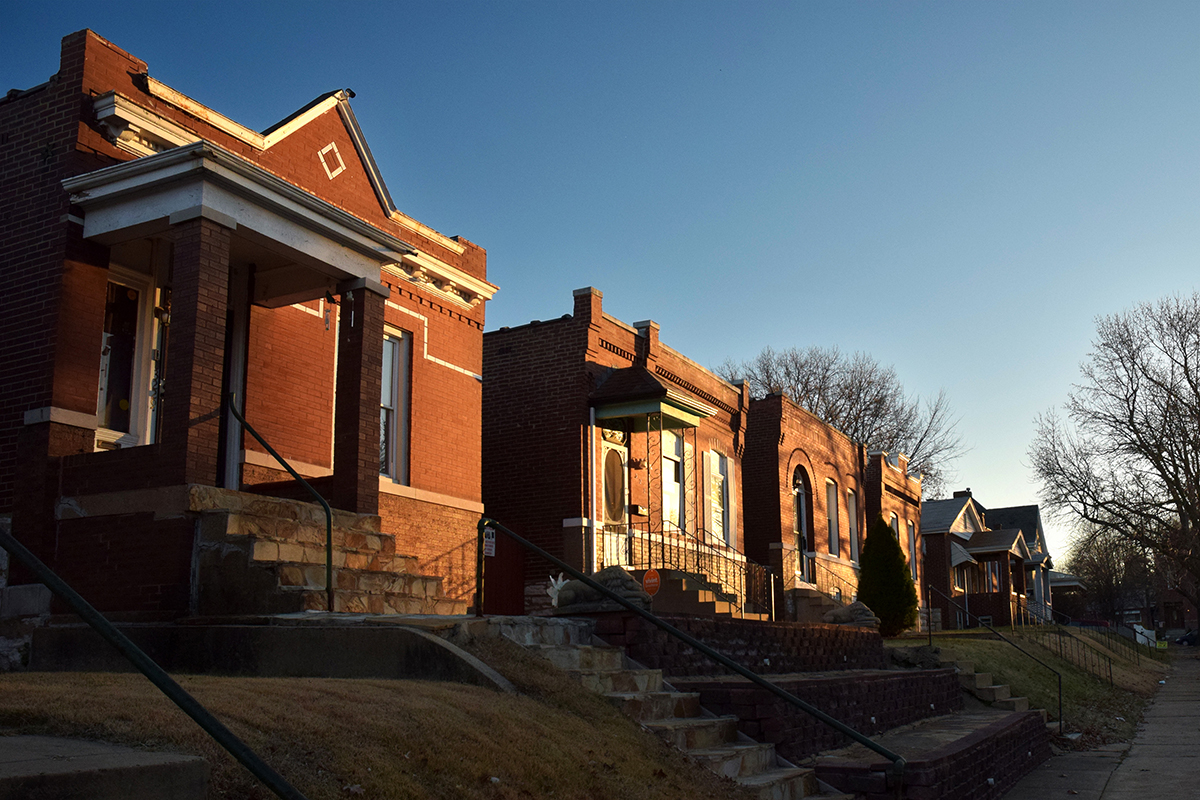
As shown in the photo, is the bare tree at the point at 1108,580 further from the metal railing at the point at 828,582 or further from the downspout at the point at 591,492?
the downspout at the point at 591,492

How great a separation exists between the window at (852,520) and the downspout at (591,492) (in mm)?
14382

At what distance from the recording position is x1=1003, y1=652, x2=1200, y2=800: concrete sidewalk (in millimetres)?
10836

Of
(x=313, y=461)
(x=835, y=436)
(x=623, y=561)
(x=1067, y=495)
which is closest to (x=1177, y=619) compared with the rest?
(x=1067, y=495)

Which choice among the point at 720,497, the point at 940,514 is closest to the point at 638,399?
the point at 720,497

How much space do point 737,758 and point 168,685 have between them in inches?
189

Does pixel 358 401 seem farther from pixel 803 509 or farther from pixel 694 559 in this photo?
pixel 803 509

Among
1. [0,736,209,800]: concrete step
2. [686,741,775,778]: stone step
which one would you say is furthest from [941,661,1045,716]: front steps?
[0,736,209,800]: concrete step

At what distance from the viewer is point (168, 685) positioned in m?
3.95

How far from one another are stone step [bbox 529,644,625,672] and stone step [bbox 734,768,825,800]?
1.40 m

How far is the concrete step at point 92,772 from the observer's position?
3.59 m

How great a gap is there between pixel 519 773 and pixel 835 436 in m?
26.3

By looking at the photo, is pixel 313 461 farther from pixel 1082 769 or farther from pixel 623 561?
pixel 1082 769

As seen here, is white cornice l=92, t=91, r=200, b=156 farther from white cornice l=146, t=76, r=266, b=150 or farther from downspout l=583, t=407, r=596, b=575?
downspout l=583, t=407, r=596, b=575

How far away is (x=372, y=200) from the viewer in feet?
51.2
